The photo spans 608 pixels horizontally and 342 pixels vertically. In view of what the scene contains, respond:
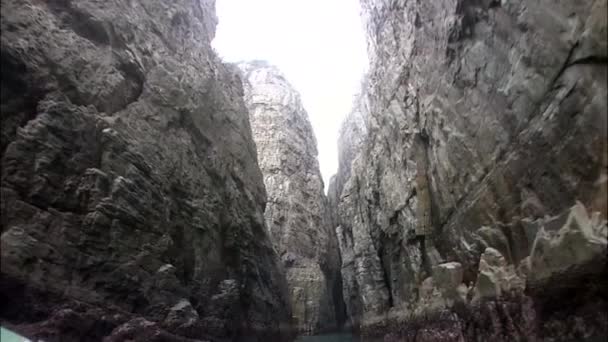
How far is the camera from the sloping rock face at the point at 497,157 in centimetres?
614

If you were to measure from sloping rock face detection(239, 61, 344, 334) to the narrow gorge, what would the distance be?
492 inches

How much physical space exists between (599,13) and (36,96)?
953 centimetres

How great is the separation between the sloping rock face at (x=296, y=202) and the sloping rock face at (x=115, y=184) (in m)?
15.9

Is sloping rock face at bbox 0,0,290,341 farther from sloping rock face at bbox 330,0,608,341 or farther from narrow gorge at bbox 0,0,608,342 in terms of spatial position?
sloping rock face at bbox 330,0,608,341

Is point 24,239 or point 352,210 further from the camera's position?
point 352,210

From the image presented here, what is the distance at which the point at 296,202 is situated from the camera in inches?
1323

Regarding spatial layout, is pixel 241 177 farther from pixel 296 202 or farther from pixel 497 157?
pixel 296 202

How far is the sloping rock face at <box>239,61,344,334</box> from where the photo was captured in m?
30.0

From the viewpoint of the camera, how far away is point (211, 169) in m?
12.9

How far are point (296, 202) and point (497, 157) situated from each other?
25.4 meters

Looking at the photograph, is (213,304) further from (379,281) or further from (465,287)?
(379,281)

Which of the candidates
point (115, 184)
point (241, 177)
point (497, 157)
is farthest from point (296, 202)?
point (115, 184)

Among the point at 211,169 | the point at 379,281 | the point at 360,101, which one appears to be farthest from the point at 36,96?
the point at 360,101

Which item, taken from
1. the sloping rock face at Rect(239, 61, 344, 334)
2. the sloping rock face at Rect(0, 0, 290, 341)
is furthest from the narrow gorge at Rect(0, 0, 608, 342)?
the sloping rock face at Rect(239, 61, 344, 334)
